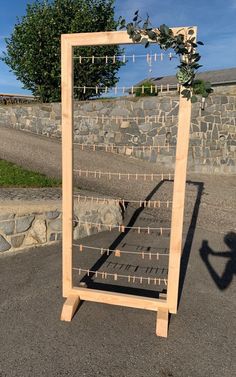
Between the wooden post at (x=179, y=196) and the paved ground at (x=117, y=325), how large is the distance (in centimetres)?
38

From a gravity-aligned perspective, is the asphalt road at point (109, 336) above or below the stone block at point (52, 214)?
below

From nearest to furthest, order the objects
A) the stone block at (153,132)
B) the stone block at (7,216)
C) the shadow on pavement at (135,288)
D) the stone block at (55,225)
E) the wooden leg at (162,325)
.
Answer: the wooden leg at (162,325)
the shadow on pavement at (135,288)
the stone block at (7,216)
the stone block at (55,225)
the stone block at (153,132)

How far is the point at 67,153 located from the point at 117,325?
175cm

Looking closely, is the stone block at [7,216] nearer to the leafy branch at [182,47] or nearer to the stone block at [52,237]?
the stone block at [52,237]

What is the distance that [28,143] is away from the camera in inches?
430

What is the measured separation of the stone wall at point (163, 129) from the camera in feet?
35.9

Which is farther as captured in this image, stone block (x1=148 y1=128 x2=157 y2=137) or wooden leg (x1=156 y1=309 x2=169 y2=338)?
stone block (x1=148 y1=128 x2=157 y2=137)

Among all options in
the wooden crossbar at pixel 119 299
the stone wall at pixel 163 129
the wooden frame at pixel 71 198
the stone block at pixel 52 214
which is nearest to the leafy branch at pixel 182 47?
the wooden frame at pixel 71 198

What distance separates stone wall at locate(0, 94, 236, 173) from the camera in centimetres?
1095

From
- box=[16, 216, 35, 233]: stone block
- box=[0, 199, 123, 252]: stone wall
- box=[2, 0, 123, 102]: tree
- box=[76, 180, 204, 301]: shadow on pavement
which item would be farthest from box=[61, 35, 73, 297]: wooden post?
box=[2, 0, 123, 102]: tree

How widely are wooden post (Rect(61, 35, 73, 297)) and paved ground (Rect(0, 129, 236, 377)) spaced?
468 mm

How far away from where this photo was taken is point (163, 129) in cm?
1107

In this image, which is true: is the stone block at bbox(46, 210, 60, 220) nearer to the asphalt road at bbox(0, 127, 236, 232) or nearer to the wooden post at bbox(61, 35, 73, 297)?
the wooden post at bbox(61, 35, 73, 297)

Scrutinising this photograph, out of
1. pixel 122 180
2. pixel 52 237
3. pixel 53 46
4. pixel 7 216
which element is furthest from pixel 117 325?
pixel 53 46
